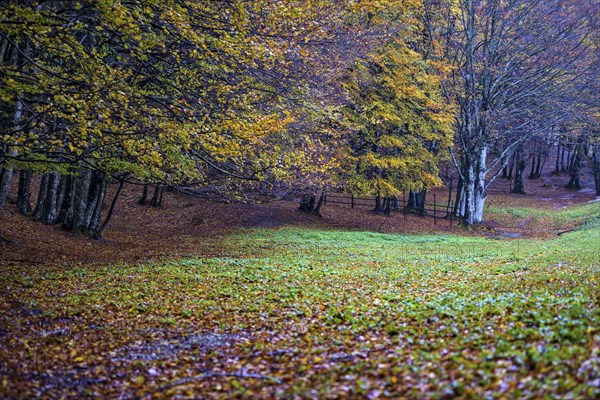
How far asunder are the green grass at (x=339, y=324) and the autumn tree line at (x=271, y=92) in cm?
274

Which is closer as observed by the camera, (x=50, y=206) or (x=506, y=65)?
(x=50, y=206)

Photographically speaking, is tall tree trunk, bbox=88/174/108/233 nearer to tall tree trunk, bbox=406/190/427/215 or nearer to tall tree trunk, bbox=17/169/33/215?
tall tree trunk, bbox=17/169/33/215

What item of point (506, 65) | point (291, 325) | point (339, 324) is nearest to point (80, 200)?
point (291, 325)

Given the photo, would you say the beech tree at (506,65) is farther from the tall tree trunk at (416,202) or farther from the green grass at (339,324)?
the green grass at (339,324)

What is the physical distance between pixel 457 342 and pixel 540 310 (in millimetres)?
1456

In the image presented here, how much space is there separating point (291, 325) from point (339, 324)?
2.41 ft

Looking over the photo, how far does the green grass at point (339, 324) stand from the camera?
4.91 metres

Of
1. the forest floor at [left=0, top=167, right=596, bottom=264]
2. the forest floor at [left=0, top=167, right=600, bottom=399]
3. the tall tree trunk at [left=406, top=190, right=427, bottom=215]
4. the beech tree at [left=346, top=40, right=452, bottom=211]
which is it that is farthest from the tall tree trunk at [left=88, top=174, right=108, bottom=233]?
the tall tree trunk at [left=406, top=190, right=427, bottom=215]

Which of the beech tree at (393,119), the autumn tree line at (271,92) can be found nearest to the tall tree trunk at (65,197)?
the autumn tree line at (271,92)

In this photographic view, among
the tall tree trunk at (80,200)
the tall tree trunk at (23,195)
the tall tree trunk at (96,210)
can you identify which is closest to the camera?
the tall tree trunk at (80,200)

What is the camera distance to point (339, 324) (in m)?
7.69

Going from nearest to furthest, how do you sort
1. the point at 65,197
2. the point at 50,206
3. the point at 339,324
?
the point at 339,324, the point at 65,197, the point at 50,206

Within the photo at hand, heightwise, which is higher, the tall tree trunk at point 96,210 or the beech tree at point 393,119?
the beech tree at point 393,119

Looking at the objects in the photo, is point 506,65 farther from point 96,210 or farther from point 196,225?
point 96,210
